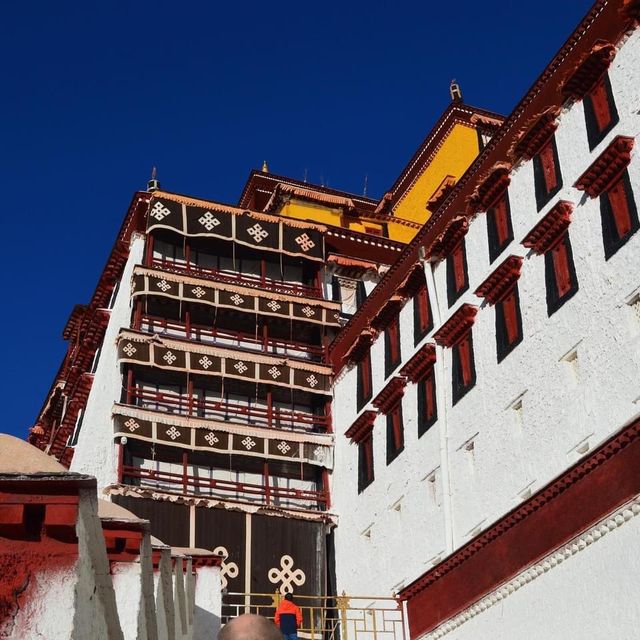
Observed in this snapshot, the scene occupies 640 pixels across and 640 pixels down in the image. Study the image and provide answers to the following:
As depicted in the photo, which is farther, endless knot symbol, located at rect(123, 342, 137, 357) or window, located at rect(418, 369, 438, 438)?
endless knot symbol, located at rect(123, 342, 137, 357)

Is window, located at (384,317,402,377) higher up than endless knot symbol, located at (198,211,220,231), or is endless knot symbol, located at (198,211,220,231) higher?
endless knot symbol, located at (198,211,220,231)

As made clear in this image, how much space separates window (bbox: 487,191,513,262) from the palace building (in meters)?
0.05

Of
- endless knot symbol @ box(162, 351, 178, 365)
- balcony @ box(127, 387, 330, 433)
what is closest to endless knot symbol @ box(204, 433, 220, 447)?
balcony @ box(127, 387, 330, 433)

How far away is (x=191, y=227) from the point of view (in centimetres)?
2812

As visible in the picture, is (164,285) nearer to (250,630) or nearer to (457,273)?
(457,273)

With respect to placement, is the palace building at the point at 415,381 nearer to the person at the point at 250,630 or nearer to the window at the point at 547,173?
the window at the point at 547,173

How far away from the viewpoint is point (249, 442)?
25.6 m

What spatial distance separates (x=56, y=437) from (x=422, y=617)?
16304mm

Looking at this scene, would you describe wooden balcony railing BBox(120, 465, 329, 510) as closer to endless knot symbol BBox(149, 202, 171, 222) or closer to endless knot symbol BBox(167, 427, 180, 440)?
endless knot symbol BBox(167, 427, 180, 440)

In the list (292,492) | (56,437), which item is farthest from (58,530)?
(56,437)

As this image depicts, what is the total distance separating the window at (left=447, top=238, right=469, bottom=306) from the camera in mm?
21328

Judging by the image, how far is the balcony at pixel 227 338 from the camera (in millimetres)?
26797

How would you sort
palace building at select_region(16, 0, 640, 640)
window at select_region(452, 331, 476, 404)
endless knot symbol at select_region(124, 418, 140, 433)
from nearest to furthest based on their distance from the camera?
palace building at select_region(16, 0, 640, 640)
window at select_region(452, 331, 476, 404)
endless knot symbol at select_region(124, 418, 140, 433)

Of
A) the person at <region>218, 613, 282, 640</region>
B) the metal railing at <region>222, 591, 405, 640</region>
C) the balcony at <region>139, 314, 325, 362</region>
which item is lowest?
the person at <region>218, 613, 282, 640</region>
